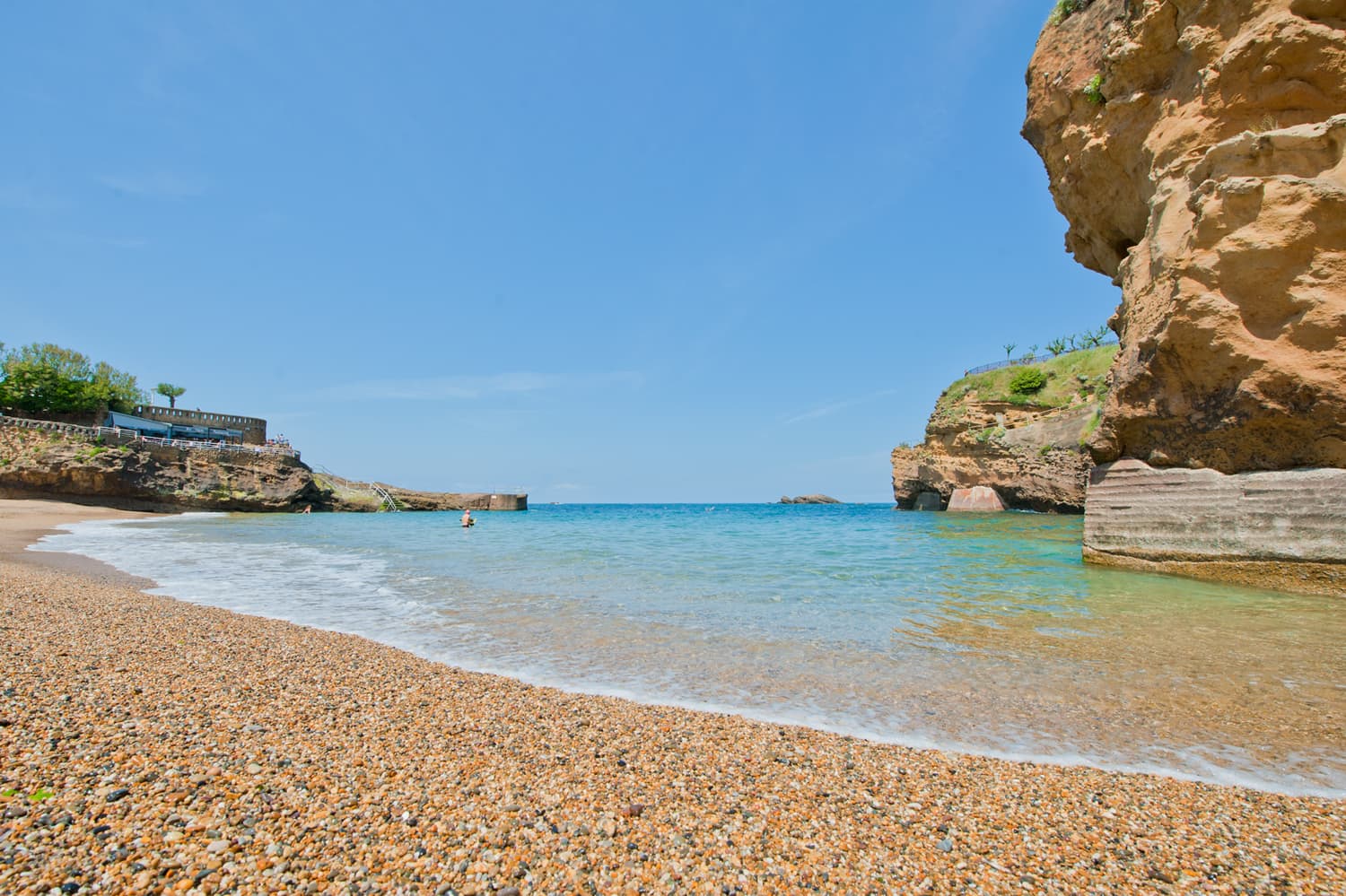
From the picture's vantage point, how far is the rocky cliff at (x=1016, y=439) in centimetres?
3853

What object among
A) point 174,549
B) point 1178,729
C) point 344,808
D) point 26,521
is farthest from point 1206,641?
point 26,521

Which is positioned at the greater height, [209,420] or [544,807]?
[209,420]

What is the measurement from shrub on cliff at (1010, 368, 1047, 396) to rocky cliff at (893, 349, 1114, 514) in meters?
0.52

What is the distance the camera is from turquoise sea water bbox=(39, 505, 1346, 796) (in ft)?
14.0

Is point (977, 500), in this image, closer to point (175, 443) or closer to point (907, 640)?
point (907, 640)

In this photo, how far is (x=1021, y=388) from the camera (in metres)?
44.5

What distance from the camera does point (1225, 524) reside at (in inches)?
419

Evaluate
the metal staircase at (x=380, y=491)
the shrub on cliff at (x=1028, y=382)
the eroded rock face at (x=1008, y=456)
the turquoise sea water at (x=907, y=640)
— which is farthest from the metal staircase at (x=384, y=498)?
the shrub on cliff at (x=1028, y=382)

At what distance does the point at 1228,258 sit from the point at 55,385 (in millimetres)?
68803

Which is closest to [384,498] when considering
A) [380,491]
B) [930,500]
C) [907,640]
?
[380,491]

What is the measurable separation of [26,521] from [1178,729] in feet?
121

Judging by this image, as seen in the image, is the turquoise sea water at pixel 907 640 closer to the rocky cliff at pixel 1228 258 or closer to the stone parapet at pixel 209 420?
the rocky cliff at pixel 1228 258

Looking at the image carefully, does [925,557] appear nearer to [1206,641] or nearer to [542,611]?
[1206,641]

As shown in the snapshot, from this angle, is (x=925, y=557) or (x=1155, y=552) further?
(x=925, y=557)
